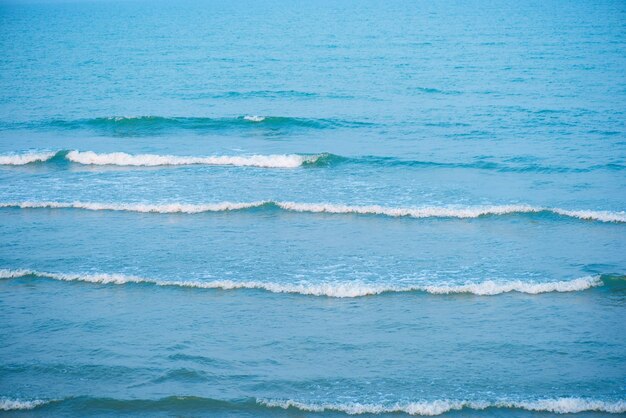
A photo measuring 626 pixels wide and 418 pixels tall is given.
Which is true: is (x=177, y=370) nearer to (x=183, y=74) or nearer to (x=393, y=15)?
(x=183, y=74)

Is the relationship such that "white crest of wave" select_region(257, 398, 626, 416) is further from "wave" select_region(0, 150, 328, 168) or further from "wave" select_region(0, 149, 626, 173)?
"wave" select_region(0, 150, 328, 168)

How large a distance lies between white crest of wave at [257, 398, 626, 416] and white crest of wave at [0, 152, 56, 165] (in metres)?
17.7

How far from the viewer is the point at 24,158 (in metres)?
25.1

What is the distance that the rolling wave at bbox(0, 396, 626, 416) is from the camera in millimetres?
10711

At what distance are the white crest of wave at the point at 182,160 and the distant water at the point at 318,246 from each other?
8cm

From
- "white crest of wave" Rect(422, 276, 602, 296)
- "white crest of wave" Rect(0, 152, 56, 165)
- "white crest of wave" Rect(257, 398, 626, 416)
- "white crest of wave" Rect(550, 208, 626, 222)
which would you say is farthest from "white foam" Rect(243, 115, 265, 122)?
"white crest of wave" Rect(257, 398, 626, 416)

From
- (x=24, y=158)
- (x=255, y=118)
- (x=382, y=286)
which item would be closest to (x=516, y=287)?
(x=382, y=286)

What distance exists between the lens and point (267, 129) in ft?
95.5

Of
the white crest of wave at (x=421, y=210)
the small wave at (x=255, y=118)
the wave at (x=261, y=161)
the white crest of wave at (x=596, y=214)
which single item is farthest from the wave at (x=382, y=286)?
the small wave at (x=255, y=118)

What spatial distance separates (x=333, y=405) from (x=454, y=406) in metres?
1.87


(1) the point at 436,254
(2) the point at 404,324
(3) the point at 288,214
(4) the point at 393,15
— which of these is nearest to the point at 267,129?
(3) the point at 288,214

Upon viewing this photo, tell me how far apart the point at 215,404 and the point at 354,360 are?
257 centimetres

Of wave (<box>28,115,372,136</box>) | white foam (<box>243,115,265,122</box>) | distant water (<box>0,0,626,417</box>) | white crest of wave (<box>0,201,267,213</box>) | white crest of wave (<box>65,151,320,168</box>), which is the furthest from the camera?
white foam (<box>243,115,265,122</box>)

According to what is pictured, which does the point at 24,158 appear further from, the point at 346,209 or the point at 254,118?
the point at 346,209
